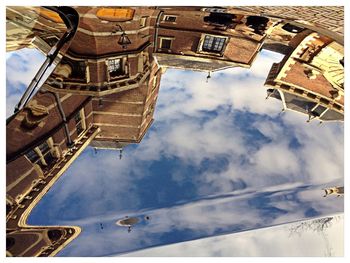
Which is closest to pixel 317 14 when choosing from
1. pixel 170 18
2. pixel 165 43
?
pixel 170 18

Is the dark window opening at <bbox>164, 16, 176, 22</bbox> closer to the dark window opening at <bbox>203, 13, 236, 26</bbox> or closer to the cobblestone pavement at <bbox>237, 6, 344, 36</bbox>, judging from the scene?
the dark window opening at <bbox>203, 13, 236, 26</bbox>

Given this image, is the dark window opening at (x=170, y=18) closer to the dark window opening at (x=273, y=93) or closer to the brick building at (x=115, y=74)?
the brick building at (x=115, y=74)

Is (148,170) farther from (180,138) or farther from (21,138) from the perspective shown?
(21,138)

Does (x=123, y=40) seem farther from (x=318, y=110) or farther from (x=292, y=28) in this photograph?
(x=318, y=110)

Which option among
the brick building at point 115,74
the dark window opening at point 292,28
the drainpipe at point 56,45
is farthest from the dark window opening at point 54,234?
the dark window opening at point 292,28

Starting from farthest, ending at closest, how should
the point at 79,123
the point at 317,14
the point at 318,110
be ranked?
the point at 317,14 < the point at 318,110 < the point at 79,123

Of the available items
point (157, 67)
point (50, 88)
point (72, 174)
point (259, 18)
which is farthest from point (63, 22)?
point (259, 18)
